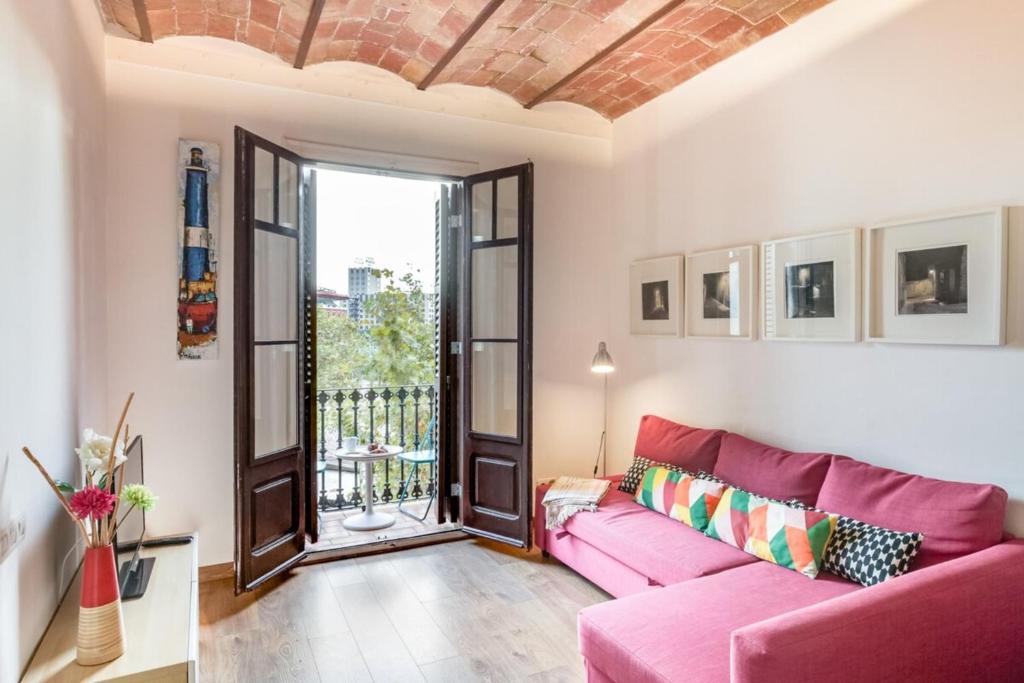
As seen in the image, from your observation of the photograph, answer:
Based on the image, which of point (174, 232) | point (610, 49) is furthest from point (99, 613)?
point (610, 49)

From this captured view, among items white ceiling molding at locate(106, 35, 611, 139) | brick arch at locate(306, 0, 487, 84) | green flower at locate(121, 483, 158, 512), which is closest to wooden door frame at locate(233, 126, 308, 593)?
white ceiling molding at locate(106, 35, 611, 139)

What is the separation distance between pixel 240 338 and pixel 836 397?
9.67 feet

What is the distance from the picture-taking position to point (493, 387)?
407 centimetres

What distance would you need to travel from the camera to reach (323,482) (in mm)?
5113

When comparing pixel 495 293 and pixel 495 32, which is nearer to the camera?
pixel 495 32

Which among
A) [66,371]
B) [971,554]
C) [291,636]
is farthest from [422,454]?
[971,554]

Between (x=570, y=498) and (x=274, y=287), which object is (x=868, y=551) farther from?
(x=274, y=287)

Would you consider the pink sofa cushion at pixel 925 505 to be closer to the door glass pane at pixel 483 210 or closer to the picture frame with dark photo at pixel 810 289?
the picture frame with dark photo at pixel 810 289

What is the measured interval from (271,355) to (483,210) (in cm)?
162

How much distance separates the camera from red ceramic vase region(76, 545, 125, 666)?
5.80ft

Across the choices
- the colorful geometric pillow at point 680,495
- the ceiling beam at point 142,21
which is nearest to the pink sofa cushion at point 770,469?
the colorful geometric pillow at point 680,495

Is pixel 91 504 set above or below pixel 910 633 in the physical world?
above

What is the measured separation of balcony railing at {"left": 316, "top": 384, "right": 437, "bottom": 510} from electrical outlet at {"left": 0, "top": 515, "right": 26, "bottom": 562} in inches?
125

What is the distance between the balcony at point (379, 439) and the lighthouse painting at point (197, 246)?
1.47 meters
